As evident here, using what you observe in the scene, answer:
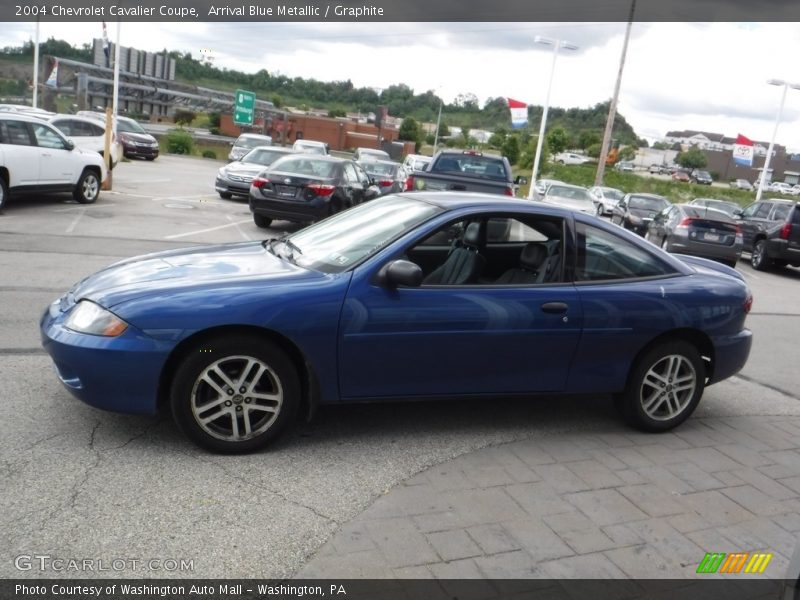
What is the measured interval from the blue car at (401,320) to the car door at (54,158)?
10.7m

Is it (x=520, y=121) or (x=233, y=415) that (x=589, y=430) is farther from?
(x=520, y=121)

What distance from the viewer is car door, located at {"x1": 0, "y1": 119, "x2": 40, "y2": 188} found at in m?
13.0

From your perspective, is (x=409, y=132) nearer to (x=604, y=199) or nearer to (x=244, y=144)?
(x=604, y=199)

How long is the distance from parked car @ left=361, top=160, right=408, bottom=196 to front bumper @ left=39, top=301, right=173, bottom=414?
55.8ft

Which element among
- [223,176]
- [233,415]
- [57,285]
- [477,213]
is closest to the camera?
[233,415]

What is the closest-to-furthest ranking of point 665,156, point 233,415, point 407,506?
point 407,506, point 233,415, point 665,156

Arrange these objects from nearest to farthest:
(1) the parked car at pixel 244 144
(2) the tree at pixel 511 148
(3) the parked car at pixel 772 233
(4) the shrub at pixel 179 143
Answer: (3) the parked car at pixel 772 233 → (1) the parked car at pixel 244 144 → (4) the shrub at pixel 179 143 → (2) the tree at pixel 511 148

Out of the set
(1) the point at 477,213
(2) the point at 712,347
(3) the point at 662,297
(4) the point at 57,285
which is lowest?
(4) the point at 57,285

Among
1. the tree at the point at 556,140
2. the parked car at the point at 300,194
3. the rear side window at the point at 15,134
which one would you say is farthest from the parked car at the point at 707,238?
the tree at the point at 556,140

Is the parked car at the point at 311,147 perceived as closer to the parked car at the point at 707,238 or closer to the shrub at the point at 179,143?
the shrub at the point at 179,143

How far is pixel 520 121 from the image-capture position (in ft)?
108

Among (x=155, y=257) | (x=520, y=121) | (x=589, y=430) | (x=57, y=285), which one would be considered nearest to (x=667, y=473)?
(x=589, y=430)

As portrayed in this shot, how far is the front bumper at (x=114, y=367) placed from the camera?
392cm

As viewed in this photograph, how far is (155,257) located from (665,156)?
142 m
